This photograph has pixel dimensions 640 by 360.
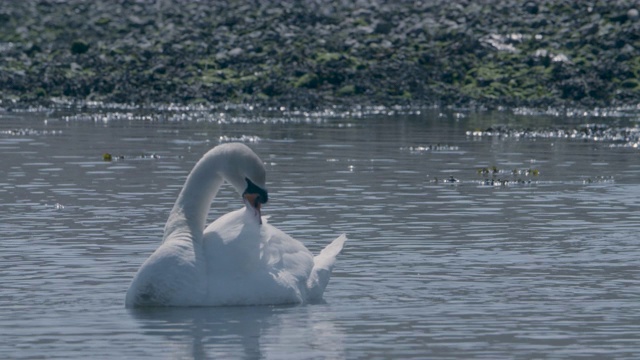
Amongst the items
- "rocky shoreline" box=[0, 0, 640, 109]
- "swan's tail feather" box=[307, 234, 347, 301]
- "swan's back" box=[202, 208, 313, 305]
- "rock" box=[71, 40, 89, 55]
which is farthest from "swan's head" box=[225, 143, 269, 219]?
"rock" box=[71, 40, 89, 55]

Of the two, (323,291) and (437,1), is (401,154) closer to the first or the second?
(323,291)

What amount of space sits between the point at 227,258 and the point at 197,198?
44.9 inches

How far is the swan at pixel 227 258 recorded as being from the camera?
16.5 m

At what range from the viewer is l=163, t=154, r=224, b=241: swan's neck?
17.4 metres

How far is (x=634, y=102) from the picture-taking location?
52500 millimetres

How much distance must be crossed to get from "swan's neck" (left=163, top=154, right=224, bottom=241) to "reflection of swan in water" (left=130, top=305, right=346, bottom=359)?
111cm

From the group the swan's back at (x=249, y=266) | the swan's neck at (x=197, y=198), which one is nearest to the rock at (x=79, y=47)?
the swan's neck at (x=197, y=198)

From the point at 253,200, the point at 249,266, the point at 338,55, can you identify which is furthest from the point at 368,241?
the point at 338,55

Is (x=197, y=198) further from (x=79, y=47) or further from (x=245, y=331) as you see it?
(x=79, y=47)

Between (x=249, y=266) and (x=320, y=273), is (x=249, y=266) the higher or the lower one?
the higher one

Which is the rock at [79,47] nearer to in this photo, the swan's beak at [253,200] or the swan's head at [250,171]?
the swan's head at [250,171]

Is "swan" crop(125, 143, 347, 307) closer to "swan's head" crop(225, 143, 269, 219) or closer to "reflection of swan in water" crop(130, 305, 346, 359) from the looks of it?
"swan's head" crop(225, 143, 269, 219)

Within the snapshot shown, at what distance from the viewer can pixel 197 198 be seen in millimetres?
17594

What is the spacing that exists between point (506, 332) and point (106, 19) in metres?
50.5
